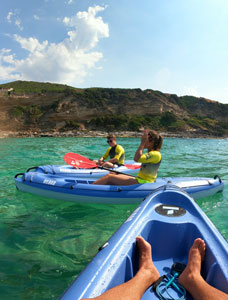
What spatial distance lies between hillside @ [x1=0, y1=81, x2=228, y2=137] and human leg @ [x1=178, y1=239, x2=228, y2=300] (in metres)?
34.0

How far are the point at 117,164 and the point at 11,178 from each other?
3.34m

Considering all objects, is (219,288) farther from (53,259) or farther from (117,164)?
(117,164)

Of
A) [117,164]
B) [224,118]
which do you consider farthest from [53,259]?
[224,118]

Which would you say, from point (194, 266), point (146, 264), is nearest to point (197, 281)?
point (194, 266)

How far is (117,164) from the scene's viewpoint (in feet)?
22.9

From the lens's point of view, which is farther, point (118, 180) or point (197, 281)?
point (118, 180)

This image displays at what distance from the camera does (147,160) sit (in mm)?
4191

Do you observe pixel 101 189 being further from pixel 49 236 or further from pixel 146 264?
pixel 146 264

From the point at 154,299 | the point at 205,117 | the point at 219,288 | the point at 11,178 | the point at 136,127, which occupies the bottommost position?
the point at 11,178

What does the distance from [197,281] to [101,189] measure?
116 inches

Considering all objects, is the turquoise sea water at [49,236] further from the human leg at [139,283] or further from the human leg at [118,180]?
the human leg at [139,283]

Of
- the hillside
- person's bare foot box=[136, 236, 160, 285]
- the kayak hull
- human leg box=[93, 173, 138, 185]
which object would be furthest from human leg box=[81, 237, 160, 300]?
the hillside

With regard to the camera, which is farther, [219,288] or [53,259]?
[53,259]

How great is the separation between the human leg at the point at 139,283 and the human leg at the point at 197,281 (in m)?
0.27
